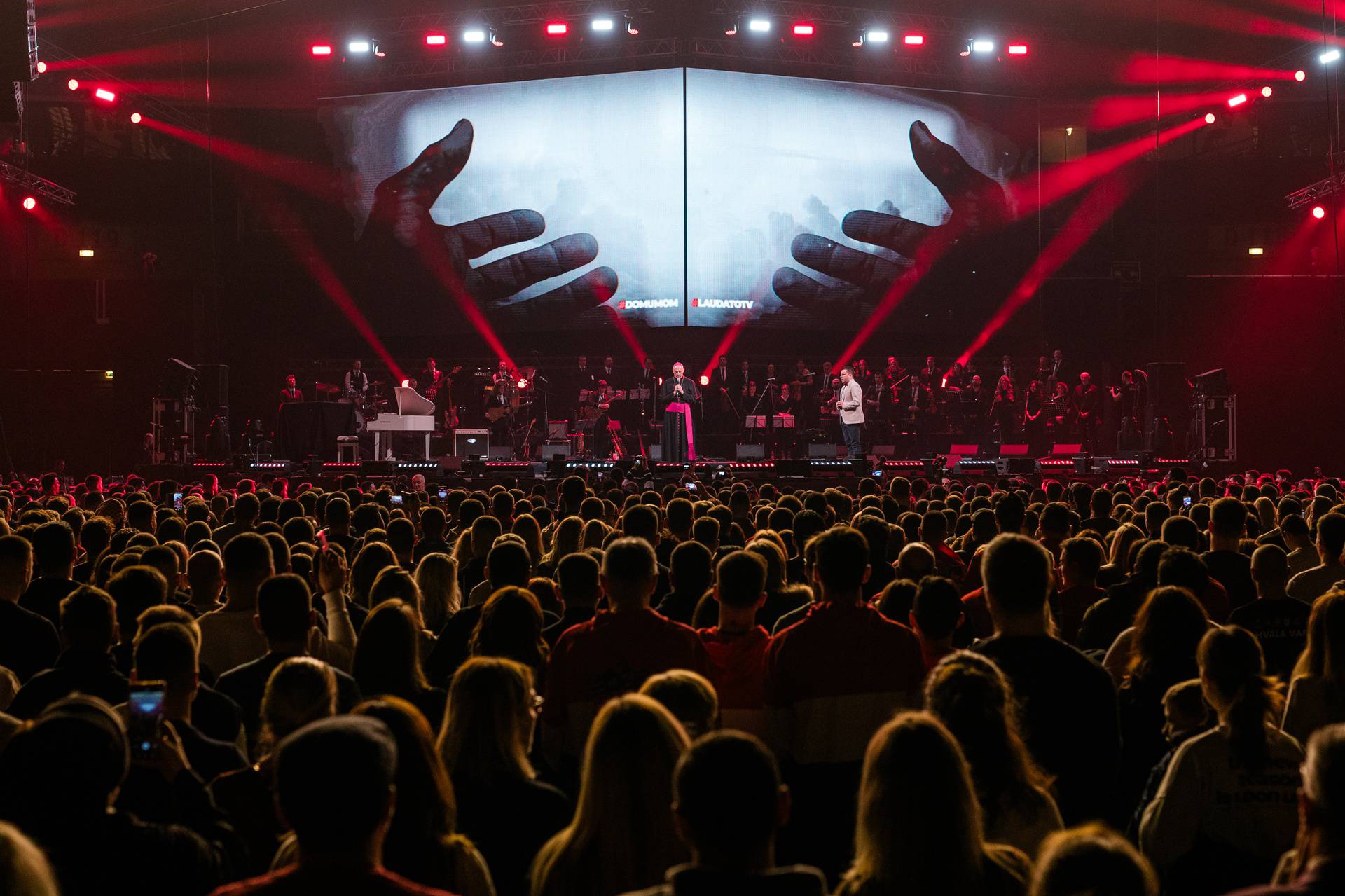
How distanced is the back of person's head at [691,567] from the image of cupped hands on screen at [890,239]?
20809 mm

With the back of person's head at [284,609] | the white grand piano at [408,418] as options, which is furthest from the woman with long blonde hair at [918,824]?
the white grand piano at [408,418]

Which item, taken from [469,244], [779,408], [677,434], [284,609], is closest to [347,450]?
[469,244]

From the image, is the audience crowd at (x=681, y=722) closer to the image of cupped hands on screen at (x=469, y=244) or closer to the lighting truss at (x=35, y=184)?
the lighting truss at (x=35, y=184)

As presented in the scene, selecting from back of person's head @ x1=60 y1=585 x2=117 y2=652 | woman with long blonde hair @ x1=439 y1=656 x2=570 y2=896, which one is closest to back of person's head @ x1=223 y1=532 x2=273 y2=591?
back of person's head @ x1=60 y1=585 x2=117 y2=652

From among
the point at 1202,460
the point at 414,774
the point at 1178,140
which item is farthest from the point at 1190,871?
the point at 1178,140

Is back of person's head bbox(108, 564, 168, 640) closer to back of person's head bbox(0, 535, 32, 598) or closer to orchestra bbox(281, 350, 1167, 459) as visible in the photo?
back of person's head bbox(0, 535, 32, 598)

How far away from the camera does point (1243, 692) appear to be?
9.78 feet

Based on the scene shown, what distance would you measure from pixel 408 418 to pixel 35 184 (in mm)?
9595

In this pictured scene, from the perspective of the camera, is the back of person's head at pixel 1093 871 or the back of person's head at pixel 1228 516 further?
the back of person's head at pixel 1228 516

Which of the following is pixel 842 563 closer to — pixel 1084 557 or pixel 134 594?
pixel 1084 557

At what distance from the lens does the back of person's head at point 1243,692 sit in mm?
2967

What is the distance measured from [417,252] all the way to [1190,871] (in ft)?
81.4

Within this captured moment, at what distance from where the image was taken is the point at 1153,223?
27422mm

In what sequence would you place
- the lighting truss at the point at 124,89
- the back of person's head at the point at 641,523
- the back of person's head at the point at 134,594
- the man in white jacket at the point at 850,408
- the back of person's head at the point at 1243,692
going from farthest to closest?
1. the lighting truss at the point at 124,89
2. the man in white jacket at the point at 850,408
3. the back of person's head at the point at 641,523
4. the back of person's head at the point at 134,594
5. the back of person's head at the point at 1243,692
